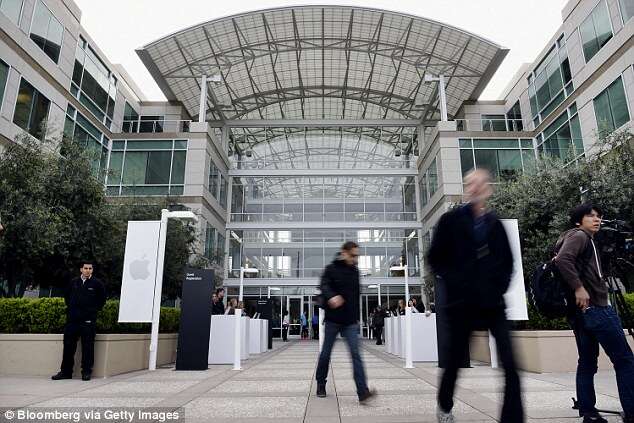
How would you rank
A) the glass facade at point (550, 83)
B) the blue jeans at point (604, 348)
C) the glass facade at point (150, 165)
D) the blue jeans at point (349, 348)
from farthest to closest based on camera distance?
the glass facade at point (150, 165) < the glass facade at point (550, 83) < the blue jeans at point (349, 348) < the blue jeans at point (604, 348)

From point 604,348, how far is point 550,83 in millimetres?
25018

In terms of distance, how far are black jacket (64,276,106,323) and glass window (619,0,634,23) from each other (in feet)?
67.2

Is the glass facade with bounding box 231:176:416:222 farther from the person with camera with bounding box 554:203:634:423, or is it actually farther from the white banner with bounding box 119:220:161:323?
the person with camera with bounding box 554:203:634:423

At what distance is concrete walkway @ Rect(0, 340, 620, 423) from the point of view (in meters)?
4.17

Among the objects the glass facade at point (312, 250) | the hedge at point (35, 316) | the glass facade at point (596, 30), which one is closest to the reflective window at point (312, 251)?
the glass facade at point (312, 250)

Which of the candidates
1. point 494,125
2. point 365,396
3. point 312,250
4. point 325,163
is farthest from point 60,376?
point 325,163

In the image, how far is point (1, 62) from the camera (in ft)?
53.2

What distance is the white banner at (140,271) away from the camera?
838 centimetres

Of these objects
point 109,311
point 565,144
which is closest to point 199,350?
point 109,311

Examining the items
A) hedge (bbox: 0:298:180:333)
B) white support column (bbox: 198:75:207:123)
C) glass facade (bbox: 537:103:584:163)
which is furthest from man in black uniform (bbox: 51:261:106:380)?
white support column (bbox: 198:75:207:123)

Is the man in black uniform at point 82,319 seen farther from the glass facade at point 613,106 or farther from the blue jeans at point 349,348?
the glass facade at point 613,106

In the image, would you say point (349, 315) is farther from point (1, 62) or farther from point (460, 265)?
point (1, 62)

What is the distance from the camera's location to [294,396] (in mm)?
5426

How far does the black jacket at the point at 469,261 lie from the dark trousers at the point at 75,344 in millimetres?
6265
